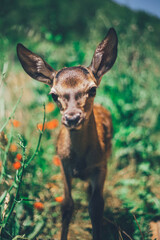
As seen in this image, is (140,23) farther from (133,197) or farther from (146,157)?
(133,197)

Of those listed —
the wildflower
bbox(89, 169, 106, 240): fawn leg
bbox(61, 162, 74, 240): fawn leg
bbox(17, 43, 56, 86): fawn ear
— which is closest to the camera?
the wildflower

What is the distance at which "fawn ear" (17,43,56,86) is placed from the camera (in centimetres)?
269

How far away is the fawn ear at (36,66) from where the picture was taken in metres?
2.69

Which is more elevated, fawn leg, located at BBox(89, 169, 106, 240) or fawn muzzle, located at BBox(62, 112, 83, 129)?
fawn muzzle, located at BBox(62, 112, 83, 129)

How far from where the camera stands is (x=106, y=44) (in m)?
2.63

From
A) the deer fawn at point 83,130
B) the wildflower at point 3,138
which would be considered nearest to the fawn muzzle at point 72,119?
the deer fawn at point 83,130

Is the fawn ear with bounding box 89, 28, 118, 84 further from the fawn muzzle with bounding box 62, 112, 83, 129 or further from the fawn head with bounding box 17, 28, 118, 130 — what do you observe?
the fawn muzzle with bounding box 62, 112, 83, 129

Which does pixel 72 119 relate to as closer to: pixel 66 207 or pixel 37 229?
pixel 66 207

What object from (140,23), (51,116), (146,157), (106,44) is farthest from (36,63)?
(140,23)

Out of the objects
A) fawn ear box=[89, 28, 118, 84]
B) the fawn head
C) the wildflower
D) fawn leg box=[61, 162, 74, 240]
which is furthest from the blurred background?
fawn ear box=[89, 28, 118, 84]

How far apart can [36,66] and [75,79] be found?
→ 69 cm

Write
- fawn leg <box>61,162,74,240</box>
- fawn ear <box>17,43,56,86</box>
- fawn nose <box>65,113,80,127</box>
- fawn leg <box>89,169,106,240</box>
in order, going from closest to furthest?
fawn nose <box>65,113,80,127</box> < fawn leg <box>89,169,106,240</box> < fawn leg <box>61,162,74,240</box> < fawn ear <box>17,43,56,86</box>

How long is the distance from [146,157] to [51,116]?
1.86 meters

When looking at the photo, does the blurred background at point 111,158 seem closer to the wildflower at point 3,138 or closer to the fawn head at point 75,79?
the wildflower at point 3,138
